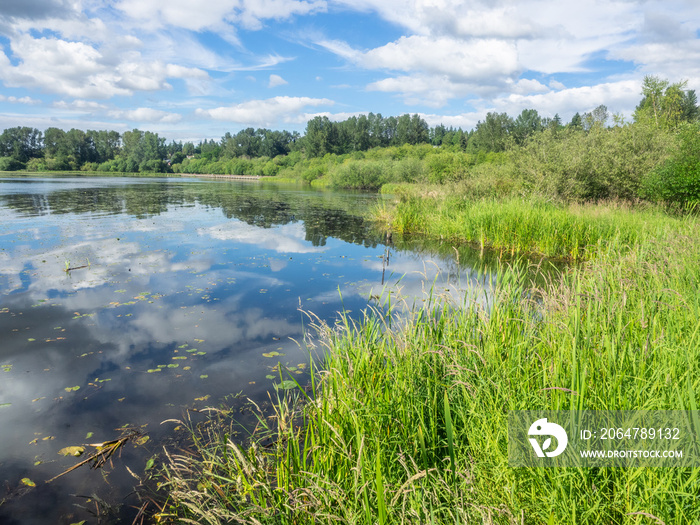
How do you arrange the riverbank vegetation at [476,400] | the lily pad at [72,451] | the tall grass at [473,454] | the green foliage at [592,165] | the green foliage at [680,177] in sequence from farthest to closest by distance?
the green foliage at [592,165], the green foliage at [680,177], the lily pad at [72,451], the riverbank vegetation at [476,400], the tall grass at [473,454]

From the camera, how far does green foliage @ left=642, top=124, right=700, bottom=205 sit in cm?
1384

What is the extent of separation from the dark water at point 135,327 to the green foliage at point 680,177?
28.9ft

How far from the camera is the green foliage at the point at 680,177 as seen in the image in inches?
545

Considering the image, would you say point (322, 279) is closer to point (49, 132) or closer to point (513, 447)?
point (513, 447)

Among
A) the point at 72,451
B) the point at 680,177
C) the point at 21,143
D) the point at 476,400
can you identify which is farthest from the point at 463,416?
the point at 21,143

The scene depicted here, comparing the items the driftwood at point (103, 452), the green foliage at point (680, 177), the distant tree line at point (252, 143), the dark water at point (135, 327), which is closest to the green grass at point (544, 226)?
the green foliage at point (680, 177)

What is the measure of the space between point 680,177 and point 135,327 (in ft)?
58.2

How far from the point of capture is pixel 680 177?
45.9 feet

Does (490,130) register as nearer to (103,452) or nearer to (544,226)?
(544,226)

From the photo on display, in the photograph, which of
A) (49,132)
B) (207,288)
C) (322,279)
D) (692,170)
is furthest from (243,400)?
(49,132)

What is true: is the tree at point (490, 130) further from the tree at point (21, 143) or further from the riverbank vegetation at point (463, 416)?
the tree at point (21, 143)

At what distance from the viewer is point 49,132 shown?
107 metres

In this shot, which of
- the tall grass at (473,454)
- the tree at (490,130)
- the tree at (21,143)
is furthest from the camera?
the tree at (21,143)

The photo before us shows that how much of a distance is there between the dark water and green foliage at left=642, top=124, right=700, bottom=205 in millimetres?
8808
